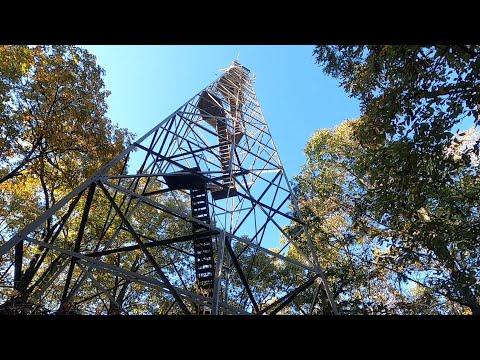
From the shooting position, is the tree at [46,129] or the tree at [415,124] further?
the tree at [46,129]

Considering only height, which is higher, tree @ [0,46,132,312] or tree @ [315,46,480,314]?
tree @ [0,46,132,312]

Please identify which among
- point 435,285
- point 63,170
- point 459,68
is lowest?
point 435,285

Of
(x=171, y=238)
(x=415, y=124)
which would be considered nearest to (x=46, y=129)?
(x=171, y=238)

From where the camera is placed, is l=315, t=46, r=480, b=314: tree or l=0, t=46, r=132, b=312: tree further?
l=0, t=46, r=132, b=312: tree

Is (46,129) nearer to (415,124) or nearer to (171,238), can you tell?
(171,238)

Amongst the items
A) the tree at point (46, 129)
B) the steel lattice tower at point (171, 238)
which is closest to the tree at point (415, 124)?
the steel lattice tower at point (171, 238)

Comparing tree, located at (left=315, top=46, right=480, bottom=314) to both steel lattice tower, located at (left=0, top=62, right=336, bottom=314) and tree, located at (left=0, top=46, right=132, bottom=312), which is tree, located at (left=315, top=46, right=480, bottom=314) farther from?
tree, located at (left=0, top=46, right=132, bottom=312)

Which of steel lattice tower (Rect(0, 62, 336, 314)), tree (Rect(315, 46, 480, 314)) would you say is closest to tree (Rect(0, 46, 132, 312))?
steel lattice tower (Rect(0, 62, 336, 314))

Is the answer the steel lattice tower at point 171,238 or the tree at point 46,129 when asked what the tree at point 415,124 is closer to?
the steel lattice tower at point 171,238

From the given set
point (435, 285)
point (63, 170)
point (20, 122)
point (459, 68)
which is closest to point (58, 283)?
point (63, 170)
